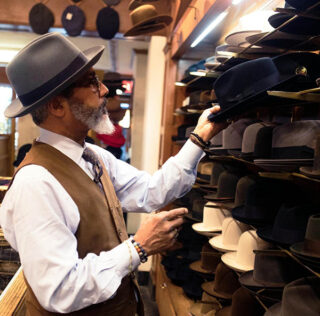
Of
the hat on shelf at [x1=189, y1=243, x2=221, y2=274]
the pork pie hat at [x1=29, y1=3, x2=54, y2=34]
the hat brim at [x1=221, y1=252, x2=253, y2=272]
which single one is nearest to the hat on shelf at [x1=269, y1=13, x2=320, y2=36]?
the hat brim at [x1=221, y1=252, x2=253, y2=272]

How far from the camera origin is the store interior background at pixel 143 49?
3.36 meters

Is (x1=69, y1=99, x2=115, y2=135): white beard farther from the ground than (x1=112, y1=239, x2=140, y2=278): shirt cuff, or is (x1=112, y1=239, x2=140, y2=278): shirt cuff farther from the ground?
(x1=69, y1=99, x2=115, y2=135): white beard

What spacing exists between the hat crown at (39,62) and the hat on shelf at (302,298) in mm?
1268

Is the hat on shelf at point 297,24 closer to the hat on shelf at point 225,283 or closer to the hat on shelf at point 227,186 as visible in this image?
the hat on shelf at point 227,186

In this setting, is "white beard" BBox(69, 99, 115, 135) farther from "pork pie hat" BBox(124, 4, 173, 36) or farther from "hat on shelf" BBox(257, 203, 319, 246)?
"pork pie hat" BBox(124, 4, 173, 36)

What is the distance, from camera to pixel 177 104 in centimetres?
436

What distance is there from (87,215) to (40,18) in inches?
138

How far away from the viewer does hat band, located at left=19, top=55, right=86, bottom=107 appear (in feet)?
5.60

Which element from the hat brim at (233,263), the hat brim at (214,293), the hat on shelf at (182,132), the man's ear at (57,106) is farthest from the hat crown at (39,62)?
the hat on shelf at (182,132)

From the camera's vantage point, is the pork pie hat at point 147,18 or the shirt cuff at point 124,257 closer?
the shirt cuff at point 124,257

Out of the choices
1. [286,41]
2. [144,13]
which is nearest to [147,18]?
[144,13]

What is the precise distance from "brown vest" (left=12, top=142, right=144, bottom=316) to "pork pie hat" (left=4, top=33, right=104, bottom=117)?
0.21 m

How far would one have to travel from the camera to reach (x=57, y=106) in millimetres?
1790

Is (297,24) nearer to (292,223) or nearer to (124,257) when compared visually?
(292,223)
